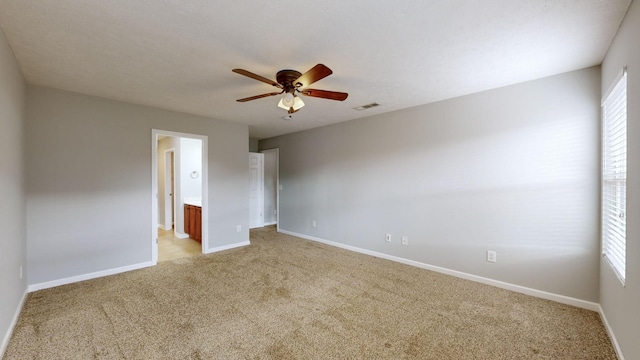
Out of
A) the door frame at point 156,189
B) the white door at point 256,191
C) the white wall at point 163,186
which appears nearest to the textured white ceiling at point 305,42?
the door frame at point 156,189

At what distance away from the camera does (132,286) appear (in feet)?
10.2

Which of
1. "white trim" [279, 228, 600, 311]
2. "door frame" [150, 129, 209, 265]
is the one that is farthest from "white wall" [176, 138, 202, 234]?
"white trim" [279, 228, 600, 311]

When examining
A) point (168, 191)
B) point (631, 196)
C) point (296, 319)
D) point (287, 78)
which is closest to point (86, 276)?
point (296, 319)

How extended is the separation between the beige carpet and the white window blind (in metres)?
0.73

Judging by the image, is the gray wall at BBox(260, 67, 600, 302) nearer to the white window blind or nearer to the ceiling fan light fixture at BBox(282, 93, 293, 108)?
the white window blind

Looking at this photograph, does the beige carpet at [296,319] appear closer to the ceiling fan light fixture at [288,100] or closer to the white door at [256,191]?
→ the ceiling fan light fixture at [288,100]

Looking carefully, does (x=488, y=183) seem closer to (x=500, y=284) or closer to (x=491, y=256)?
(x=491, y=256)

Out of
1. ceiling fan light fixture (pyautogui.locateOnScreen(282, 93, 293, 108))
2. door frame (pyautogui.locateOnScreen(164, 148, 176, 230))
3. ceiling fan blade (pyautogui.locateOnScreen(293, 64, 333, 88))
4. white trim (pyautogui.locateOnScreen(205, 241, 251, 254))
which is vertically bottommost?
white trim (pyautogui.locateOnScreen(205, 241, 251, 254))

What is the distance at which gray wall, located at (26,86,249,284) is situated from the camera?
3033 mm

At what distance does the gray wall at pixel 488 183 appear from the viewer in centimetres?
263

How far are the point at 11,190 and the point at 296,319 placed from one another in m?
2.81

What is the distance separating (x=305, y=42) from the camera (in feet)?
6.77

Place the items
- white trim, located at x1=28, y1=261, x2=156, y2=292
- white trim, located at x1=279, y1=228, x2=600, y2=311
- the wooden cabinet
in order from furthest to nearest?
the wooden cabinet → white trim, located at x1=28, y1=261, x2=156, y2=292 → white trim, located at x1=279, y1=228, x2=600, y2=311

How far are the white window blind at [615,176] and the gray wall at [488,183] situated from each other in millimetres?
175
